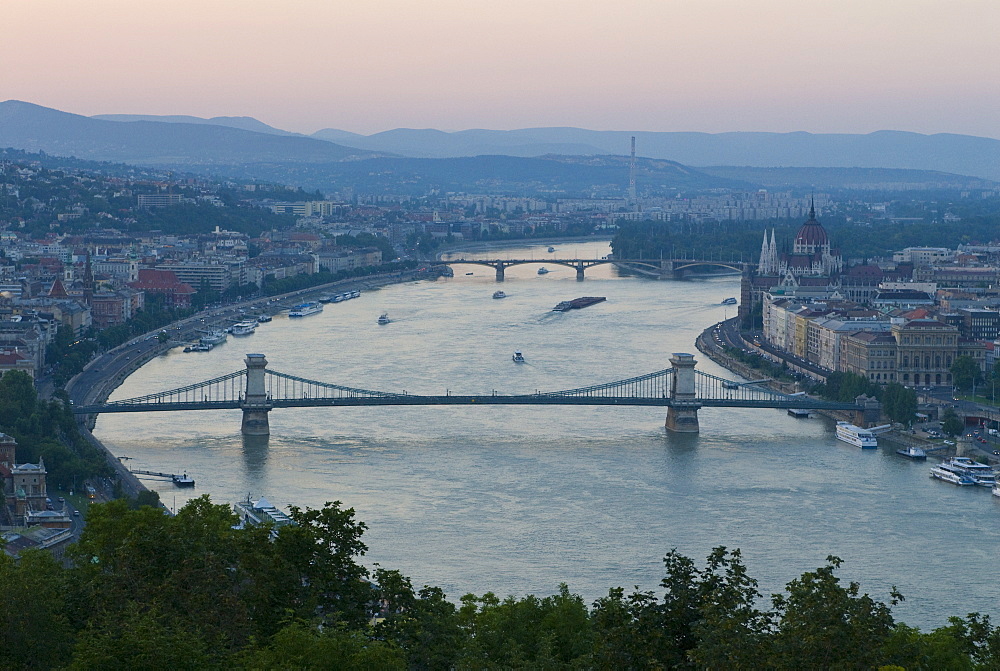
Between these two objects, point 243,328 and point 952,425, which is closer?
point 952,425

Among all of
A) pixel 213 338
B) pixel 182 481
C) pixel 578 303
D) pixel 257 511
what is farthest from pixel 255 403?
pixel 578 303

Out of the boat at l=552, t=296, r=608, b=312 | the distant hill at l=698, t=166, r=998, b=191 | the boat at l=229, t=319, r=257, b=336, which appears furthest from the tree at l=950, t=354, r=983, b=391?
the distant hill at l=698, t=166, r=998, b=191

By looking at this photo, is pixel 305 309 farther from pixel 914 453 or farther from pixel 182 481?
pixel 182 481

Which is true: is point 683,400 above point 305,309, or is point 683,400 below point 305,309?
above

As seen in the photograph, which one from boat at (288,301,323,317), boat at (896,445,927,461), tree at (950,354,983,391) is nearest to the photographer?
boat at (896,445,927,461)

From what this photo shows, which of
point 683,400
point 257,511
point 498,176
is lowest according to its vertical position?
point 498,176

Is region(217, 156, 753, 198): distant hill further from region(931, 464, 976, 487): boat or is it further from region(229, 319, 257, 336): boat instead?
region(931, 464, 976, 487): boat
